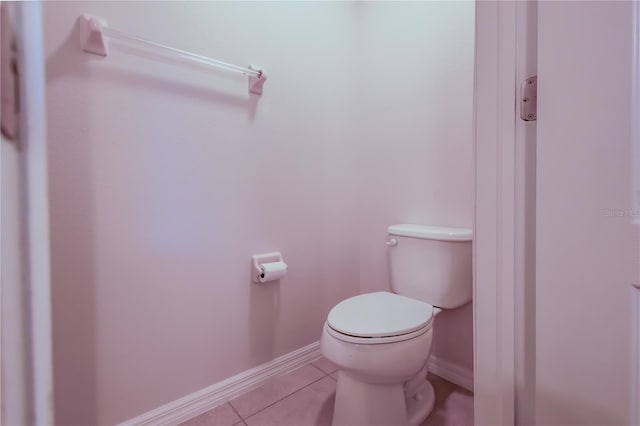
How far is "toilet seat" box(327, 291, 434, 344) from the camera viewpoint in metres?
0.91

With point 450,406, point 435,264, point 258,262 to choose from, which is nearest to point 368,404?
point 450,406

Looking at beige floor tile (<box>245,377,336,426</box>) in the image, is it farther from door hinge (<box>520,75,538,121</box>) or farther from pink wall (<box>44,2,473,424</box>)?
door hinge (<box>520,75,538,121</box>)

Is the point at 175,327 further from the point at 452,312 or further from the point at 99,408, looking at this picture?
the point at 452,312

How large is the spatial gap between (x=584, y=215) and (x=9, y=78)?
0.76m

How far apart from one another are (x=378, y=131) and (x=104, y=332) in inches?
60.7

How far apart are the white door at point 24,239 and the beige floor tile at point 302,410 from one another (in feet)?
3.47

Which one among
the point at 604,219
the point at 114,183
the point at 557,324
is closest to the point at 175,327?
the point at 114,183

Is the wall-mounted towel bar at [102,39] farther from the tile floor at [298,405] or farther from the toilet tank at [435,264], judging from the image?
the tile floor at [298,405]

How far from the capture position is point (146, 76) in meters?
1.04

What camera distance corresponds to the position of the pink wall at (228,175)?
936 mm

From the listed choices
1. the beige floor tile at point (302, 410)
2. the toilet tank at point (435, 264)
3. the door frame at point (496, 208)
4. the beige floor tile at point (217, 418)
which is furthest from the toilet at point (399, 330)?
the beige floor tile at point (217, 418)

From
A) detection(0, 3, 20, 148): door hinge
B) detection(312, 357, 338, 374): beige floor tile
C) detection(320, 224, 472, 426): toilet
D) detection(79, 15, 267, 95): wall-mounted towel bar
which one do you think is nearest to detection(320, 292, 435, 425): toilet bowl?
detection(320, 224, 472, 426): toilet

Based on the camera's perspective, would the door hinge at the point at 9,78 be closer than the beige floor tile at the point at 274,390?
Yes

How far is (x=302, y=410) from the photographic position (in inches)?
46.3
